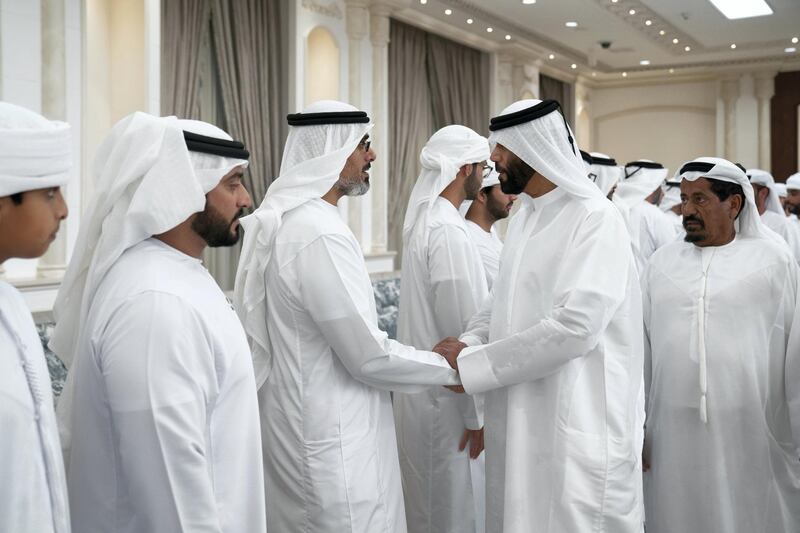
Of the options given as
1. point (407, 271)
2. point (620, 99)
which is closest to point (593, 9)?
point (620, 99)

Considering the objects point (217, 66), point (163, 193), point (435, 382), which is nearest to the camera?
point (163, 193)

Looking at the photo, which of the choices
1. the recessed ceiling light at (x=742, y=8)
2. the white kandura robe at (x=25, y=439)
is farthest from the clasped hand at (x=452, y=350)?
Answer: the recessed ceiling light at (x=742, y=8)

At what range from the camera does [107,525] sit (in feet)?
5.45

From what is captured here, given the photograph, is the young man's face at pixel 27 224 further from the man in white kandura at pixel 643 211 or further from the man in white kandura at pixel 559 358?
the man in white kandura at pixel 643 211

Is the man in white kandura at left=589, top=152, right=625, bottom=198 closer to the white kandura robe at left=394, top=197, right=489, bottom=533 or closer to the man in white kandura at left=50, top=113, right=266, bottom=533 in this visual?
the white kandura robe at left=394, top=197, right=489, bottom=533

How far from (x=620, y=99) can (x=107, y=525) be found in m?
14.7

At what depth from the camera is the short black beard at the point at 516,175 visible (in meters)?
2.53

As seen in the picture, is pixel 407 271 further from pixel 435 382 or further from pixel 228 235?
pixel 228 235

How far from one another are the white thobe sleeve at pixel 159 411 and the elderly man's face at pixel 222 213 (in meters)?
0.24

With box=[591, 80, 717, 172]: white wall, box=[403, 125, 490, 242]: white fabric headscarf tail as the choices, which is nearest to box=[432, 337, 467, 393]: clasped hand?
box=[403, 125, 490, 242]: white fabric headscarf tail

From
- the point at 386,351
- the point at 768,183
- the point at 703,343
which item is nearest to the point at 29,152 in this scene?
the point at 386,351

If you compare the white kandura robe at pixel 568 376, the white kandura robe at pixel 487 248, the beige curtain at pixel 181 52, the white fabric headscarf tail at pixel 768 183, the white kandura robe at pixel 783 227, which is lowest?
the white kandura robe at pixel 568 376

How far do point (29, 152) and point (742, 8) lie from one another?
10208 mm

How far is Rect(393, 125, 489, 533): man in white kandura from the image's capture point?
3049 millimetres
